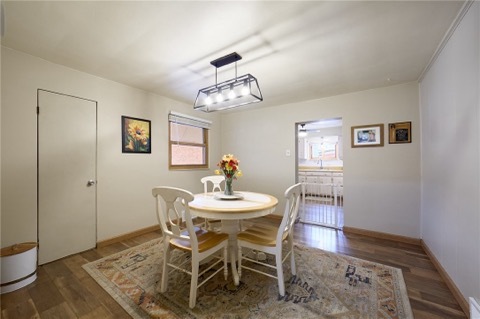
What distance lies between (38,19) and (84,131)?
4.25 ft

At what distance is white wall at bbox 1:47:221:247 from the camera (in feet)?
6.55

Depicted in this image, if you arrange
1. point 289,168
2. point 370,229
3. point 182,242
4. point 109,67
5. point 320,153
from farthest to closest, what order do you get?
point 320,153 → point 289,168 → point 370,229 → point 109,67 → point 182,242

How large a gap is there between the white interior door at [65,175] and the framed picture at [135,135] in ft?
1.28

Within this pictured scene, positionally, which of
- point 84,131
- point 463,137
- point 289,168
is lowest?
point 289,168

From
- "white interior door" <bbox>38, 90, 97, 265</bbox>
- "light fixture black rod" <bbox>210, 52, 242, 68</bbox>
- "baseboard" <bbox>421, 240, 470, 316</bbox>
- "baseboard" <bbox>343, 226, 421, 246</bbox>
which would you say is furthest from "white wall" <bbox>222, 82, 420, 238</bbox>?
"white interior door" <bbox>38, 90, 97, 265</bbox>

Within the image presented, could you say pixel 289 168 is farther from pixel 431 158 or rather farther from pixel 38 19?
pixel 38 19

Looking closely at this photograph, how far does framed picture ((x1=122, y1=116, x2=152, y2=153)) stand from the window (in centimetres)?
46

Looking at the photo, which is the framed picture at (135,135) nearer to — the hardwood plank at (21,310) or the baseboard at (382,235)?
the hardwood plank at (21,310)

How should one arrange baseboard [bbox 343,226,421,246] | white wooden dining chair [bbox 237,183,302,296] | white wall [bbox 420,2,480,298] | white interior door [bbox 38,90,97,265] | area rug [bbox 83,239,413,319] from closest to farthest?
white wall [bbox 420,2,480,298]
area rug [bbox 83,239,413,319]
white wooden dining chair [bbox 237,183,302,296]
white interior door [bbox 38,90,97,265]
baseboard [bbox 343,226,421,246]

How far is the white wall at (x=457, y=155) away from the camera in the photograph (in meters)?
1.42

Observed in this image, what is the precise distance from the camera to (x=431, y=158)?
2.36m

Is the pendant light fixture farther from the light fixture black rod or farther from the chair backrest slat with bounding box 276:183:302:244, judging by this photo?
the chair backrest slat with bounding box 276:183:302:244

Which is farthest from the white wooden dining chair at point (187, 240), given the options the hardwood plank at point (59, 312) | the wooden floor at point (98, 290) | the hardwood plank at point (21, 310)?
the hardwood plank at point (21, 310)

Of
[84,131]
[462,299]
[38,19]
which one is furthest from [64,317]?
[462,299]
